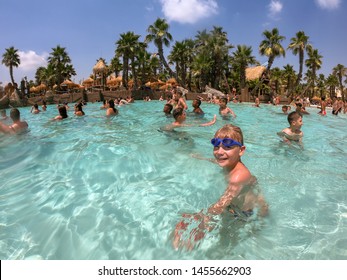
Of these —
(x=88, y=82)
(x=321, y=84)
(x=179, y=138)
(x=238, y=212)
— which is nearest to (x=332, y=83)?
(x=321, y=84)

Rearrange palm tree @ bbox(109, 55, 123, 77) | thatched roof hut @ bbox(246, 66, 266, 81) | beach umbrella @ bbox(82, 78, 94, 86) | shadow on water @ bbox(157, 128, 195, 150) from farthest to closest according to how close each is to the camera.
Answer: palm tree @ bbox(109, 55, 123, 77) → beach umbrella @ bbox(82, 78, 94, 86) → thatched roof hut @ bbox(246, 66, 266, 81) → shadow on water @ bbox(157, 128, 195, 150)

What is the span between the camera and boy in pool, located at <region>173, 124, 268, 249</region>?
2.72m

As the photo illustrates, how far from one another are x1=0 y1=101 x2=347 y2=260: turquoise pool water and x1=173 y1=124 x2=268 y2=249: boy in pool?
13cm

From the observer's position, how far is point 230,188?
277 centimetres

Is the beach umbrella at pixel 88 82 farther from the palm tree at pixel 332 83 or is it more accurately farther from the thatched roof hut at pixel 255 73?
the palm tree at pixel 332 83

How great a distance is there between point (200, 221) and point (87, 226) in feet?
4.57

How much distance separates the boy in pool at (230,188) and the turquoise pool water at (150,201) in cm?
13

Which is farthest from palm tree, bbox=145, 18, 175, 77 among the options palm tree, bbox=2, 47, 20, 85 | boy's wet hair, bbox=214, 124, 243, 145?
boy's wet hair, bbox=214, 124, 243, 145

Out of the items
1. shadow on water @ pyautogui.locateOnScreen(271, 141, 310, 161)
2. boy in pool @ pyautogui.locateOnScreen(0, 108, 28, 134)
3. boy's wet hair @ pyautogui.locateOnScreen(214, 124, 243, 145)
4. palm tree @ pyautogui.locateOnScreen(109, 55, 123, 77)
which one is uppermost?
palm tree @ pyautogui.locateOnScreen(109, 55, 123, 77)

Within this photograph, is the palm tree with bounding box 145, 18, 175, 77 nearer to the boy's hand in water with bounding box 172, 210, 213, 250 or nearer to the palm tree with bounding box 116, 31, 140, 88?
the palm tree with bounding box 116, 31, 140, 88

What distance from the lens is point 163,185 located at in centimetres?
421

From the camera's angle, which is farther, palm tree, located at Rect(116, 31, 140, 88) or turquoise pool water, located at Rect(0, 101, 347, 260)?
palm tree, located at Rect(116, 31, 140, 88)

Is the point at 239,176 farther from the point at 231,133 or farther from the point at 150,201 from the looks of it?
the point at 150,201
